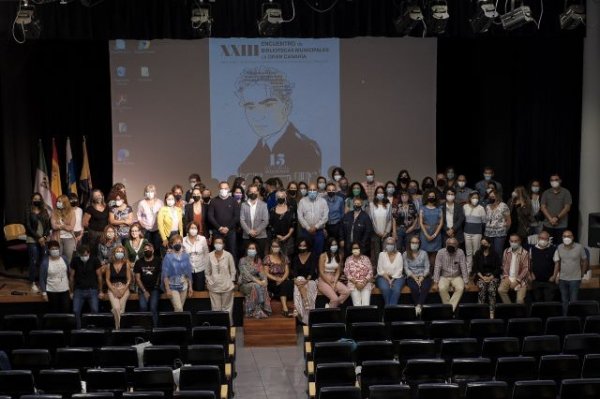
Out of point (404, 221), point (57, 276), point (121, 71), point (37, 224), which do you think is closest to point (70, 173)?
point (121, 71)

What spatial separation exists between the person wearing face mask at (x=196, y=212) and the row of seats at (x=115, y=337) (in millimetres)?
3366

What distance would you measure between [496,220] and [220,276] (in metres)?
4.48

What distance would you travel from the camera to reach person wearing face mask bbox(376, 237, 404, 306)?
15320 millimetres

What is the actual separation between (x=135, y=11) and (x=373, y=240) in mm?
5533

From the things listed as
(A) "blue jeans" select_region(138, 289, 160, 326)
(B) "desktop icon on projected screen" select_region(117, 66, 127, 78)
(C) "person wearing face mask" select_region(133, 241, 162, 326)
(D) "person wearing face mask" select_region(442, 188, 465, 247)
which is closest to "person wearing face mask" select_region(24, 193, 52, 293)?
(C) "person wearing face mask" select_region(133, 241, 162, 326)

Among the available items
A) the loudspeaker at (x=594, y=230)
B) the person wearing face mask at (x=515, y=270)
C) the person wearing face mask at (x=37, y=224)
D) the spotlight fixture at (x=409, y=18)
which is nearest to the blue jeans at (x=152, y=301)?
the person wearing face mask at (x=37, y=224)

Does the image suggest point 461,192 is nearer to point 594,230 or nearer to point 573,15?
point 594,230

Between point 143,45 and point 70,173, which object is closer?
point 70,173

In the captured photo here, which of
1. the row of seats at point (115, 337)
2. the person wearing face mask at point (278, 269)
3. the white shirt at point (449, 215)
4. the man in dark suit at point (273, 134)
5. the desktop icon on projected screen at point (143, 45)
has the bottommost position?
the row of seats at point (115, 337)

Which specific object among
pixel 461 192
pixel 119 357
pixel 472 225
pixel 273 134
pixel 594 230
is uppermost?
pixel 273 134

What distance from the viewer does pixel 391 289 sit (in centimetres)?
1535

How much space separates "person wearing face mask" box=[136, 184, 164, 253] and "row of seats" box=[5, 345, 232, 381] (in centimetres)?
406

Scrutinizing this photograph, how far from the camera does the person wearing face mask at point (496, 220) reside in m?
16.0

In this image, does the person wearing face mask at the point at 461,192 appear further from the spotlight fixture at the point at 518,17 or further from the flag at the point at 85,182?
the flag at the point at 85,182
